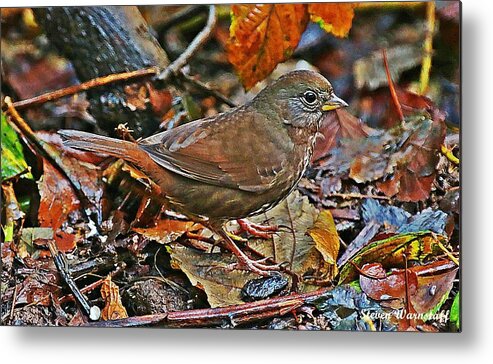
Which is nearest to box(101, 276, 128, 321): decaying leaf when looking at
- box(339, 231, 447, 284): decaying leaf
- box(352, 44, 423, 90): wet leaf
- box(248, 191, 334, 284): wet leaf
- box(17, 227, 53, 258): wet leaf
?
box(17, 227, 53, 258): wet leaf

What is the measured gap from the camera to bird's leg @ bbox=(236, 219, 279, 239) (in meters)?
1.35

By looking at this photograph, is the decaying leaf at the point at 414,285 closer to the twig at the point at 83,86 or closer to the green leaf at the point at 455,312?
the green leaf at the point at 455,312

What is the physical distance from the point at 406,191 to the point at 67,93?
53 centimetres

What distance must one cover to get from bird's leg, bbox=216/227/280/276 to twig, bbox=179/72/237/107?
0.62 ft

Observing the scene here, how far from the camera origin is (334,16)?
1323 millimetres

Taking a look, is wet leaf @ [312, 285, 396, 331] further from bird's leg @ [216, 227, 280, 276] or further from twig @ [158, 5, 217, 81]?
twig @ [158, 5, 217, 81]

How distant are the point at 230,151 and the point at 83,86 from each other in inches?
9.7

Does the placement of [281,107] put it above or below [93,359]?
above

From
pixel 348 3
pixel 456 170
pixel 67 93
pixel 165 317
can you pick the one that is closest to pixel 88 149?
pixel 67 93

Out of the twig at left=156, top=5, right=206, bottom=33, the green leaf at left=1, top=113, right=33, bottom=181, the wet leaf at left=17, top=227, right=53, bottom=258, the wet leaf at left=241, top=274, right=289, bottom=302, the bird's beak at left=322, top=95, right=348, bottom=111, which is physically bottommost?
the wet leaf at left=241, top=274, right=289, bottom=302

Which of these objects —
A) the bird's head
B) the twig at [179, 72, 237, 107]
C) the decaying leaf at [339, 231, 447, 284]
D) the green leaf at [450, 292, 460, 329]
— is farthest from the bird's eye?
the green leaf at [450, 292, 460, 329]

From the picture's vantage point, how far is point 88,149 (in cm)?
138

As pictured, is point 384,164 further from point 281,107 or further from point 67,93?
point 67,93

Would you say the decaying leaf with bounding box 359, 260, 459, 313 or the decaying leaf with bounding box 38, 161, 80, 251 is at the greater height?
the decaying leaf with bounding box 38, 161, 80, 251
